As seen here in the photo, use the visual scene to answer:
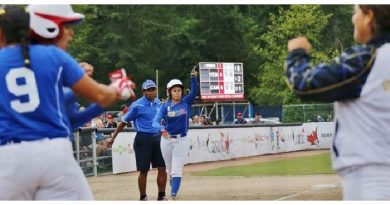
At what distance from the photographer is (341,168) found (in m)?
3.87

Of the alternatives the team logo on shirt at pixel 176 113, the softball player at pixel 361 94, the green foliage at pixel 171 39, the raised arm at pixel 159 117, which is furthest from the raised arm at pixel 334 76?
the green foliage at pixel 171 39

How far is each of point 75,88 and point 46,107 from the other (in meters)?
0.18

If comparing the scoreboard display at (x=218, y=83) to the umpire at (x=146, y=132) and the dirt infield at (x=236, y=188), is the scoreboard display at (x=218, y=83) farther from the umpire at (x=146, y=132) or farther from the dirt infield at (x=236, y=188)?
the umpire at (x=146, y=132)

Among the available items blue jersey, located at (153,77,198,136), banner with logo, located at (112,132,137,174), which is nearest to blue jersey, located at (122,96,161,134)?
blue jersey, located at (153,77,198,136)

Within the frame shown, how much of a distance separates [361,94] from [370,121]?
0.14 meters

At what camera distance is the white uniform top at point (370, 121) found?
3.75 metres

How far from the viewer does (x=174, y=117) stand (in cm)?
1244

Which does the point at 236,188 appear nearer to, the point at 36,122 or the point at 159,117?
the point at 159,117

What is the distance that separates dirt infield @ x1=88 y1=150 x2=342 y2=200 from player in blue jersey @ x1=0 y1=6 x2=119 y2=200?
731cm

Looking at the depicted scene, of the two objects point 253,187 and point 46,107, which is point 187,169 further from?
point 46,107

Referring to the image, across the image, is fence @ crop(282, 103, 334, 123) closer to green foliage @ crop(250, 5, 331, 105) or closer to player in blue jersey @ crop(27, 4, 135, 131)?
green foliage @ crop(250, 5, 331, 105)

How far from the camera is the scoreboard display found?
35.9 meters

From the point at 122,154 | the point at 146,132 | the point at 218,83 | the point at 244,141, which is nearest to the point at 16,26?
the point at 146,132

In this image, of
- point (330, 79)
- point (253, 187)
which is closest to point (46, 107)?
point (330, 79)
